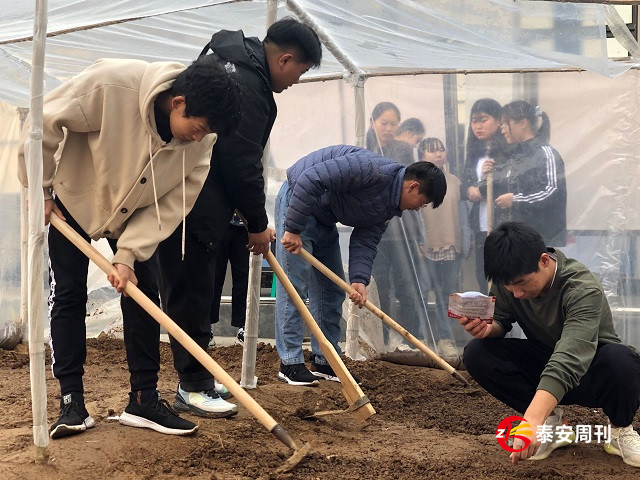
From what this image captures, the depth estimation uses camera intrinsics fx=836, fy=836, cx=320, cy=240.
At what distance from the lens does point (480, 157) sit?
5906mm

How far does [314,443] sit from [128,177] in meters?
1.44

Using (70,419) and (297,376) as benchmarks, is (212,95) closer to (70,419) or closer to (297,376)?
(70,419)

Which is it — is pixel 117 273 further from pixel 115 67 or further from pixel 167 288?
pixel 115 67

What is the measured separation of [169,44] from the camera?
5965mm

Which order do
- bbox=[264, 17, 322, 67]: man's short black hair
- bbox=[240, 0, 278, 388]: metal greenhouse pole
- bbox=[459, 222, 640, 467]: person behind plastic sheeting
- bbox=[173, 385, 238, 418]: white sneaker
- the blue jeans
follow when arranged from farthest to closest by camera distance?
the blue jeans
bbox=[240, 0, 278, 388]: metal greenhouse pole
bbox=[264, 17, 322, 67]: man's short black hair
bbox=[173, 385, 238, 418]: white sneaker
bbox=[459, 222, 640, 467]: person behind plastic sheeting

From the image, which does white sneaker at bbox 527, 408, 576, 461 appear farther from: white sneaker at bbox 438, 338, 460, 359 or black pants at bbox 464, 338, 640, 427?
white sneaker at bbox 438, 338, 460, 359

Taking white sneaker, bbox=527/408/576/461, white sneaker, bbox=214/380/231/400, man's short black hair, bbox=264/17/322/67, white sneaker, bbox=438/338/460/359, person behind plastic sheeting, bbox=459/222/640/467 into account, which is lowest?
white sneaker, bbox=438/338/460/359

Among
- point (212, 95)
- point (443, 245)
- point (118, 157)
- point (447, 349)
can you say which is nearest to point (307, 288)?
point (443, 245)

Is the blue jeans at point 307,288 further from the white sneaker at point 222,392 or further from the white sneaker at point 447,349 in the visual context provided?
the white sneaker at point 447,349

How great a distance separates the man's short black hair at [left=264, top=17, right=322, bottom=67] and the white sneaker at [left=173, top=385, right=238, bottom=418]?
5.48 ft

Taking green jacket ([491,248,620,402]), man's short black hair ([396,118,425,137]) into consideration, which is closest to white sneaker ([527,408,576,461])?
green jacket ([491,248,620,402])

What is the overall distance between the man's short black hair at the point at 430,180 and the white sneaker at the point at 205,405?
1.63 meters

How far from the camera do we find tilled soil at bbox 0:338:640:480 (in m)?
3.23

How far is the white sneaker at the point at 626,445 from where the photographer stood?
11.8ft
